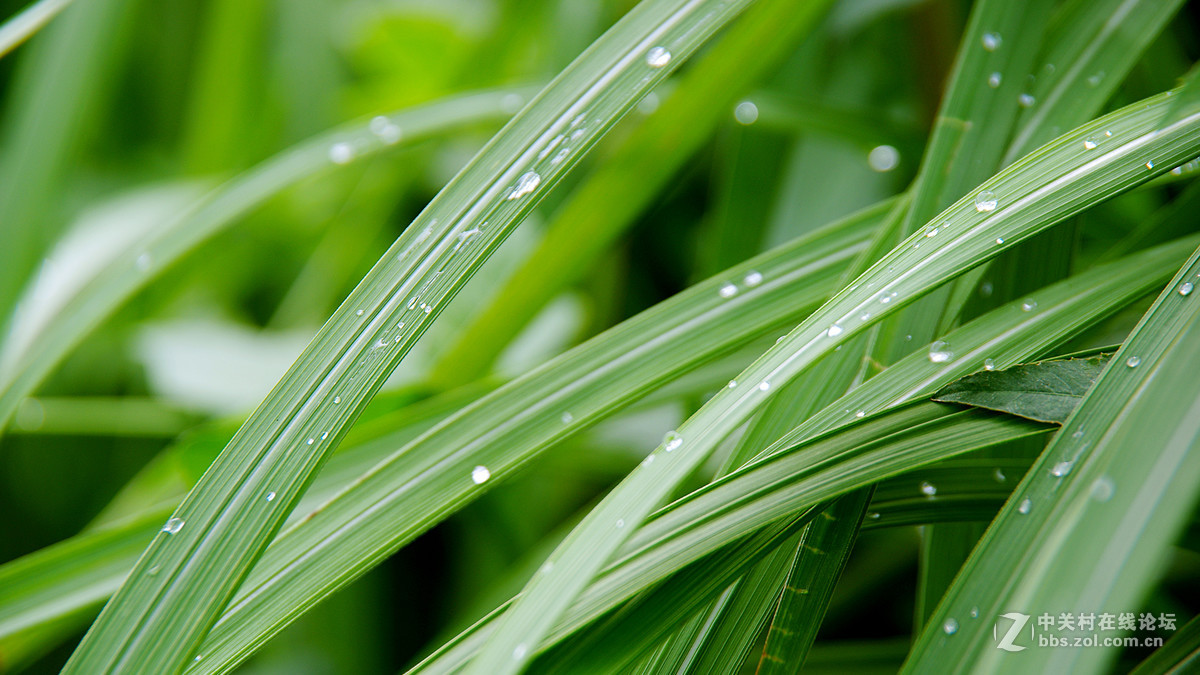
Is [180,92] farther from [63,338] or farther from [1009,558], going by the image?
[1009,558]

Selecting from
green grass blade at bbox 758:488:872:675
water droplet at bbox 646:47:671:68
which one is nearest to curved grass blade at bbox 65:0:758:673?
water droplet at bbox 646:47:671:68

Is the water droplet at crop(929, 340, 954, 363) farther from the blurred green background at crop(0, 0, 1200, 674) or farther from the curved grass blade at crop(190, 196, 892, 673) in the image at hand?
the blurred green background at crop(0, 0, 1200, 674)

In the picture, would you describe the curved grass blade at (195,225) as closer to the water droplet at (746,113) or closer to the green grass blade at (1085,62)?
the water droplet at (746,113)

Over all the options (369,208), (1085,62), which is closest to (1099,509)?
(1085,62)

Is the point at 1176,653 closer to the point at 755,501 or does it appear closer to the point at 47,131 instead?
the point at 755,501

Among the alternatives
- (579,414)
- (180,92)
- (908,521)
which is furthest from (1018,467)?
(180,92)

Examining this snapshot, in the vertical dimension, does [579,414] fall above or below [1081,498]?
above

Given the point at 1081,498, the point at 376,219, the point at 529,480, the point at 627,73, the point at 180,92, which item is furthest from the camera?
the point at 180,92

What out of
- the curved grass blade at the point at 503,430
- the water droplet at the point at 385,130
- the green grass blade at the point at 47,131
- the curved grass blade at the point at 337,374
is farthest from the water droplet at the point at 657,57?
the green grass blade at the point at 47,131
